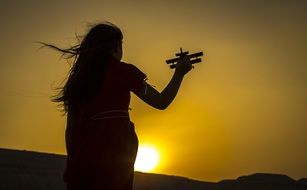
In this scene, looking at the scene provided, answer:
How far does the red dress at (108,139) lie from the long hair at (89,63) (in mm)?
88

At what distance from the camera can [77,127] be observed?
470cm

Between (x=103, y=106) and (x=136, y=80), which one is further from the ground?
(x=136, y=80)

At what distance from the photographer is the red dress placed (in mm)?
4418

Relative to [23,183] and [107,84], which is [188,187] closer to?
[23,183]

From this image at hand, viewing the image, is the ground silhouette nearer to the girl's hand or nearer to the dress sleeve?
the girl's hand

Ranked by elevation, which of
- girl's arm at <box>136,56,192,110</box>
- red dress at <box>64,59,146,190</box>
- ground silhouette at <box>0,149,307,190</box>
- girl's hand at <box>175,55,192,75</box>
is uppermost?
ground silhouette at <box>0,149,307,190</box>

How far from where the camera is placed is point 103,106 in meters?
4.55

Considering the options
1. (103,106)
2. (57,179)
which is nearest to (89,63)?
(103,106)

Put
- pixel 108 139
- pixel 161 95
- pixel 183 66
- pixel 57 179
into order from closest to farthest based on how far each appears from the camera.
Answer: pixel 108 139
pixel 161 95
pixel 183 66
pixel 57 179

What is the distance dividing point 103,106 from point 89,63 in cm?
42

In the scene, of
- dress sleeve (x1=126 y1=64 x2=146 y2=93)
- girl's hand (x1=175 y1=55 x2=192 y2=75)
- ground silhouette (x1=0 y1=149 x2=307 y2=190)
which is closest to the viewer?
dress sleeve (x1=126 y1=64 x2=146 y2=93)

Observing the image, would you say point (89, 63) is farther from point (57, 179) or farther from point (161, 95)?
point (57, 179)

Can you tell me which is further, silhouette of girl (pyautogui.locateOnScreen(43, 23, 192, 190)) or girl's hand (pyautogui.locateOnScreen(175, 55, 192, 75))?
girl's hand (pyautogui.locateOnScreen(175, 55, 192, 75))

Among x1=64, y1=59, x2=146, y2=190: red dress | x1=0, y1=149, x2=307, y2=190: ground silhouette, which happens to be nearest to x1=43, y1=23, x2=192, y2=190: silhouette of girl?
x1=64, y1=59, x2=146, y2=190: red dress
